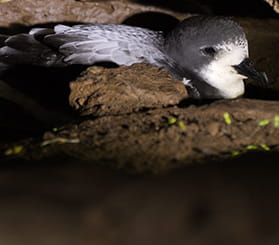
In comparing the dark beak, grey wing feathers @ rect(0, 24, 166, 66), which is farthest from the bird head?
grey wing feathers @ rect(0, 24, 166, 66)

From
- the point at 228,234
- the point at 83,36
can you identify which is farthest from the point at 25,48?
the point at 228,234

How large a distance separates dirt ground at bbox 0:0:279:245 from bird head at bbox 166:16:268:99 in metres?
0.60

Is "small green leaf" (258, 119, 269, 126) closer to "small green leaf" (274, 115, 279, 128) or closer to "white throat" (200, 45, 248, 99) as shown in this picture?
"small green leaf" (274, 115, 279, 128)

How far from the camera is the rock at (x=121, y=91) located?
8.42ft

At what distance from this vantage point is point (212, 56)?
10.9 feet

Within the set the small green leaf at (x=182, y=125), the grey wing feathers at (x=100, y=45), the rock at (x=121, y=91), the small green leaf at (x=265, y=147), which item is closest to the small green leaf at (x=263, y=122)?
the small green leaf at (x=265, y=147)

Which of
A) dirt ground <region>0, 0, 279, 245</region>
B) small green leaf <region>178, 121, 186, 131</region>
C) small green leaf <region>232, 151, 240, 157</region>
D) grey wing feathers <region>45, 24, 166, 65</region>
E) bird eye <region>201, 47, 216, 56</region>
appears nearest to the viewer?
dirt ground <region>0, 0, 279, 245</region>

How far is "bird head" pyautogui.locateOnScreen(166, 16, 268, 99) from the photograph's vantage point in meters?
3.25

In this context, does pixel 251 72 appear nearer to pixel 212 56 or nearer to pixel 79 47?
pixel 212 56

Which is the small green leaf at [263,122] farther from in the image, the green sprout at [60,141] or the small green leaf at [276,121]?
the green sprout at [60,141]

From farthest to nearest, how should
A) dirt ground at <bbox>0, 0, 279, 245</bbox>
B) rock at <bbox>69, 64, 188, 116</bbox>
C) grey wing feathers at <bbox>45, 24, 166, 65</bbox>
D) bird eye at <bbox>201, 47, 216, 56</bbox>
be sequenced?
1. bird eye at <bbox>201, 47, 216, 56</bbox>
2. grey wing feathers at <bbox>45, 24, 166, 65</bbox>
3. rock at <bbox>69, 64, 188, 116</bbox>
4. dirt ground at <bbox>0, 0, 279, 245</bbox>

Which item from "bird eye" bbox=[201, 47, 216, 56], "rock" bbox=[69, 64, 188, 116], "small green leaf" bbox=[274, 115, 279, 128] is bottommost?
"rock" bbox=[69, 64, 188, 116]

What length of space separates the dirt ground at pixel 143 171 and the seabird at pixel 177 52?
0.45 meters

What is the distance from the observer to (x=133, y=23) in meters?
4.73
